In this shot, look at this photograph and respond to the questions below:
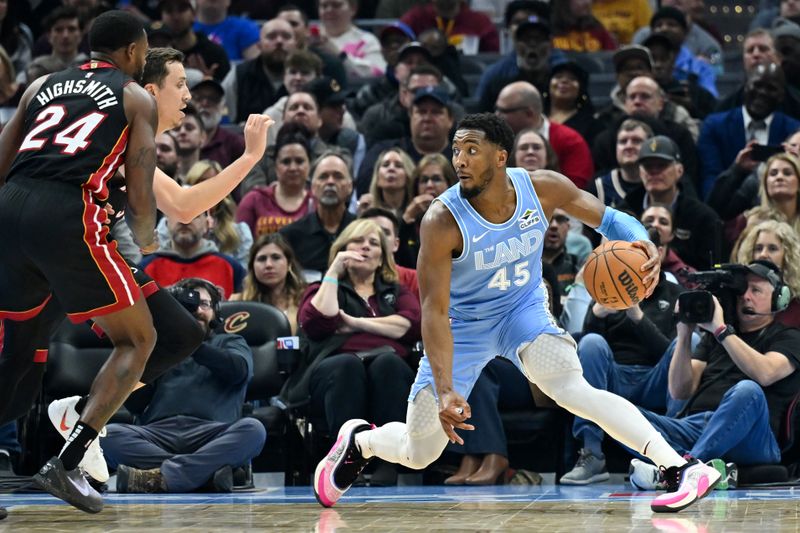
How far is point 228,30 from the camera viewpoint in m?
14.2

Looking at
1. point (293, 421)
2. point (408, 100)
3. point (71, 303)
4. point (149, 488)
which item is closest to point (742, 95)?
point (408, 100)

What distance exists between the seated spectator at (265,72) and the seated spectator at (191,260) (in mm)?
3391

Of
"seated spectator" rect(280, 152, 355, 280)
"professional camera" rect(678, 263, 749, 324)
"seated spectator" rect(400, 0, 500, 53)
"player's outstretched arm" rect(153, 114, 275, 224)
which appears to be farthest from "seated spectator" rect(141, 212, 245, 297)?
"seated spectator" rect(400, 0, 500, 53)

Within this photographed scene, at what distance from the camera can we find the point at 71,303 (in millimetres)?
5648

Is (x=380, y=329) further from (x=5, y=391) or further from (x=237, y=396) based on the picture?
(x=5, y=391)

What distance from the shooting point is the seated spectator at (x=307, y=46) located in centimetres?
1262

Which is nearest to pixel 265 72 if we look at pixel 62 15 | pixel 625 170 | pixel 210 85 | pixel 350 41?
pixel 210 85

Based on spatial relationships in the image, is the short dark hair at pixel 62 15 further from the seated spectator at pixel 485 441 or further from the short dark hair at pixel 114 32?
the short dark hair at pixel 114 32

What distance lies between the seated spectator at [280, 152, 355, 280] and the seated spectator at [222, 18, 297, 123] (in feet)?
9.40

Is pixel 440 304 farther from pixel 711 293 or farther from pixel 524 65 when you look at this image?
pixel 524 65

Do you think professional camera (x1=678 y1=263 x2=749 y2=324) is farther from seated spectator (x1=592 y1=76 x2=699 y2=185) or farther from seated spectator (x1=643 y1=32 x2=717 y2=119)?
seated spectator (x1=643 y1=32 x2=717 y2=119)

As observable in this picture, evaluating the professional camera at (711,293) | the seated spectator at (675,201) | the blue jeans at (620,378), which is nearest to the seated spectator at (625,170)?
the seated spectator at (675,201)

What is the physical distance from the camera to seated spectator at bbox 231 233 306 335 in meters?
9.20

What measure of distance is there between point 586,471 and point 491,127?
3.07 meters
